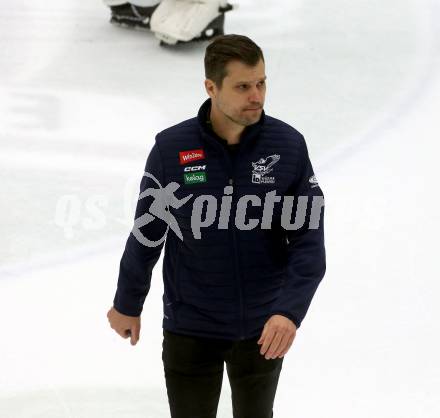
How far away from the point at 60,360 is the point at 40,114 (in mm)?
2549

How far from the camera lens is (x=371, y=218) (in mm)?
4695

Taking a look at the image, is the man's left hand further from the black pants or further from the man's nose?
the man's nose

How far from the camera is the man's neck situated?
2.41 meters

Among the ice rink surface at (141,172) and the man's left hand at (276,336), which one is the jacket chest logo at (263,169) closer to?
the man's left hand at (276,336)

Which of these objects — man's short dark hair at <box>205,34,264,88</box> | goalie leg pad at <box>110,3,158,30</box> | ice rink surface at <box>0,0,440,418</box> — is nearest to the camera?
man's short dark hair at <box>205,34,264,88</box>

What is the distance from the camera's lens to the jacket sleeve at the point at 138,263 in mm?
2510

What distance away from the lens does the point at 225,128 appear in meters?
2.42

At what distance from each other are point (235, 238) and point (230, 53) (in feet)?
1.42

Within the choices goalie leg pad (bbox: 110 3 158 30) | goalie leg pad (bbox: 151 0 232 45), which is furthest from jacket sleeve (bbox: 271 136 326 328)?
goalie leg pad (bbox: 110 3 158 30)

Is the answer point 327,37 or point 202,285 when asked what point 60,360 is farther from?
point 327,37

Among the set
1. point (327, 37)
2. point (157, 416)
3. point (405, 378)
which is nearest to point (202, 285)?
point (157, 416)

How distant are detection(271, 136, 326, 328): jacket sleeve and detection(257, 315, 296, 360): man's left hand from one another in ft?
0.13

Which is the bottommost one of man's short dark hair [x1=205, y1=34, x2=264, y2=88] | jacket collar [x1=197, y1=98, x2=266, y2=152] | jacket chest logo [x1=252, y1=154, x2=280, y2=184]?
jacket chest logo [x1=252, y1=154, x2=280, y2=184]

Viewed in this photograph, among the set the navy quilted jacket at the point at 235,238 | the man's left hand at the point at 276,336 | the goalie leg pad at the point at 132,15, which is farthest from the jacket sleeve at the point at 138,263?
the goalie leg pad at the point at 132,15
